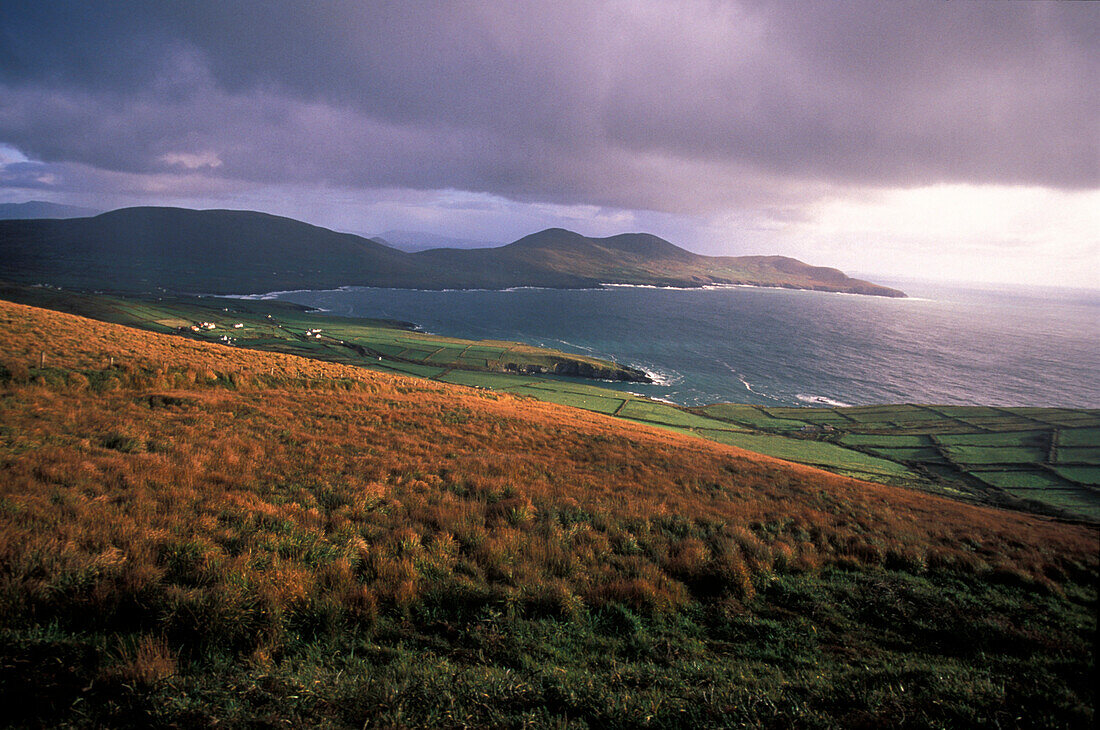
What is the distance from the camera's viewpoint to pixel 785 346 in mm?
120625

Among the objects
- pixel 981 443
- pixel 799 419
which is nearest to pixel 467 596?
pixel 981 443

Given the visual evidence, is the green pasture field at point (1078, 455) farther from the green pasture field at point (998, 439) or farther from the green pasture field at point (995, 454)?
the green pasture field at point (998, 439)

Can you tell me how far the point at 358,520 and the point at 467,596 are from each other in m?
3.21

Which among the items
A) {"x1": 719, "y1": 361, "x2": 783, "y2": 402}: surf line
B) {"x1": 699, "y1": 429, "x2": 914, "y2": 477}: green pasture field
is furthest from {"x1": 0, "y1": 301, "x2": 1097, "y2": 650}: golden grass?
{"x1": 719, "y1": 361, "x2": 783, "y2": 402}: surf line

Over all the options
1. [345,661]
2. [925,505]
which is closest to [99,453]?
[345,661]

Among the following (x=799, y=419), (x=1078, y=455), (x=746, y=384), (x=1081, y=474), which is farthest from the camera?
(x=746, y=384)

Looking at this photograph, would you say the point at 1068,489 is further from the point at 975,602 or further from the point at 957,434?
the point at 975,602

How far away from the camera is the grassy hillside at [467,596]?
3795 millimetres

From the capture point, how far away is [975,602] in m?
7.07

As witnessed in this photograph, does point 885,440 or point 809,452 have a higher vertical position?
point 809,452

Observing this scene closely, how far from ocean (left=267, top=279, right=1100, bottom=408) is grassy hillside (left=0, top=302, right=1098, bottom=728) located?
62.4 metres

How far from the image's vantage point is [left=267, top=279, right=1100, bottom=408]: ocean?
7844 centimetres

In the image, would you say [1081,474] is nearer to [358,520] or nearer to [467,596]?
[467,596]

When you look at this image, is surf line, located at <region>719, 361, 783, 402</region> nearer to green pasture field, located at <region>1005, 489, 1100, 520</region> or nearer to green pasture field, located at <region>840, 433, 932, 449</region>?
green pasture field, located at <region>840, 433, 932, 449</region>
